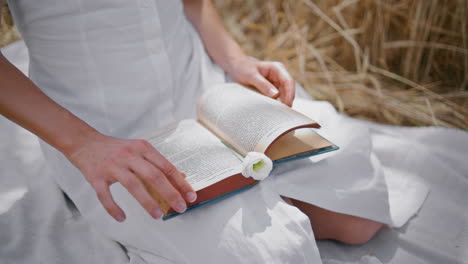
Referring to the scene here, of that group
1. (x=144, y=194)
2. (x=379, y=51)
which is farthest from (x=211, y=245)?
(x=379, y=51)

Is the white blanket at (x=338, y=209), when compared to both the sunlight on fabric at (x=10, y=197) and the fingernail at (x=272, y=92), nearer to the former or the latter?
the sunlight on fabric at (x=10, y=197)

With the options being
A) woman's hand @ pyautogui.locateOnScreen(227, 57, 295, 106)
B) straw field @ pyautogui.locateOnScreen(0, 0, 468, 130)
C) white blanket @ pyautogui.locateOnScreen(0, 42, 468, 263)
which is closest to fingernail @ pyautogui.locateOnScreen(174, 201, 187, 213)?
white blanket @ pyautogui.locateOnScreen(0, 42, 468, 263)

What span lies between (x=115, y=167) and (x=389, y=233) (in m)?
0.66

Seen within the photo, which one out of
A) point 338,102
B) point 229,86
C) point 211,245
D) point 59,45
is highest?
point 59,45

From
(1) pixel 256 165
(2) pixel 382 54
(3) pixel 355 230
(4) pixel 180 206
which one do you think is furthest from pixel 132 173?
(2) pixel 382 54

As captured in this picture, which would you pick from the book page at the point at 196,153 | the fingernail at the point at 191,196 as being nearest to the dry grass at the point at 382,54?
the book page at the point at 196,153

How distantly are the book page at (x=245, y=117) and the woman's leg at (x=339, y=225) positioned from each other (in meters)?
0.17

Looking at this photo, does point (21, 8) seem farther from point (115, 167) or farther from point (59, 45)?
point (115, 167)

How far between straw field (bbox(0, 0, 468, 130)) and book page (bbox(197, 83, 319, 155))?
721 millimetres

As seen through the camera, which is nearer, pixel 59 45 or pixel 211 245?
pixel 211 245

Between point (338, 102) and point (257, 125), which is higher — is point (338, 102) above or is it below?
below

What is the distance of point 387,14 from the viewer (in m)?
1.60

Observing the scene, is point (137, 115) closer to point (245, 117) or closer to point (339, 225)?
point (245, 117)

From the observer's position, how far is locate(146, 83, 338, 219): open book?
68 cm
